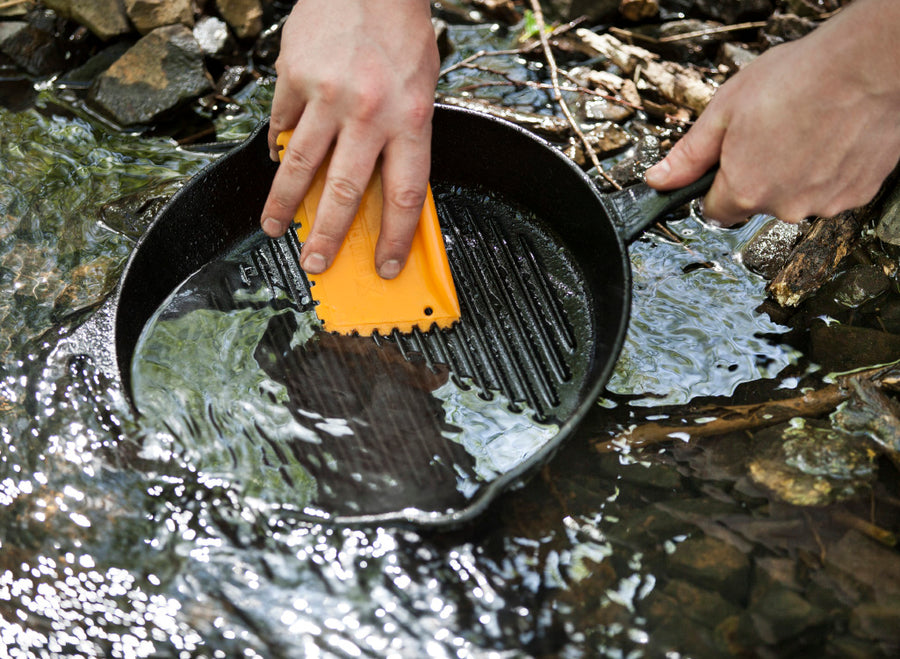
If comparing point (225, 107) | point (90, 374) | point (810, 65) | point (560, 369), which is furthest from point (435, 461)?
point (225, 107)

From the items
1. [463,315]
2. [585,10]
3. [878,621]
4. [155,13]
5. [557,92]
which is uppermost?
[155,13]

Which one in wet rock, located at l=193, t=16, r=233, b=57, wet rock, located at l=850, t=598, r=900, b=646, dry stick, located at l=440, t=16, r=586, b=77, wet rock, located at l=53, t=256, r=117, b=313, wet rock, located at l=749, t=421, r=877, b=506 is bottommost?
wet rock, located at l=850, t=598, r=900, b=646

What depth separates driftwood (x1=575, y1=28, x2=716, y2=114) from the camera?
2.35 m

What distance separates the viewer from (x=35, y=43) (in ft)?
8.37

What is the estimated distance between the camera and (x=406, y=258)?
162 centimetres

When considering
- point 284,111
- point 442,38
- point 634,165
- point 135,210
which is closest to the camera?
point 284,111

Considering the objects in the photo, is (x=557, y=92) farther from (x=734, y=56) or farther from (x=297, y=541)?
(x=297, y=541)

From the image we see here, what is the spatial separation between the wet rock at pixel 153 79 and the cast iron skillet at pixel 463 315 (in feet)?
2.57

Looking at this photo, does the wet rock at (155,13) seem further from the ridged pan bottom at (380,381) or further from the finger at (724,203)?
the finger at (724,203)

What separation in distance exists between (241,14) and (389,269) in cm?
155

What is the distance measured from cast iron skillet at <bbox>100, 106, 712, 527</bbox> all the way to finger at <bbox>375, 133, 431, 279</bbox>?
26 cm

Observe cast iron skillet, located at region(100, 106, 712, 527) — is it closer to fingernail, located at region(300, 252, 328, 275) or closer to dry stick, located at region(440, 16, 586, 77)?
fingernail, located at region(300, 252, 328, 275)

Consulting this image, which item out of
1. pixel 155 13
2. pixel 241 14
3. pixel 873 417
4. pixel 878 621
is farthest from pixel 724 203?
pixel 155 13

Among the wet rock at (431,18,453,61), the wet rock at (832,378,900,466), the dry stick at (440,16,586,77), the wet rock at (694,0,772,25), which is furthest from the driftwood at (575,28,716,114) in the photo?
the wet rock at (832,378,900,466)
